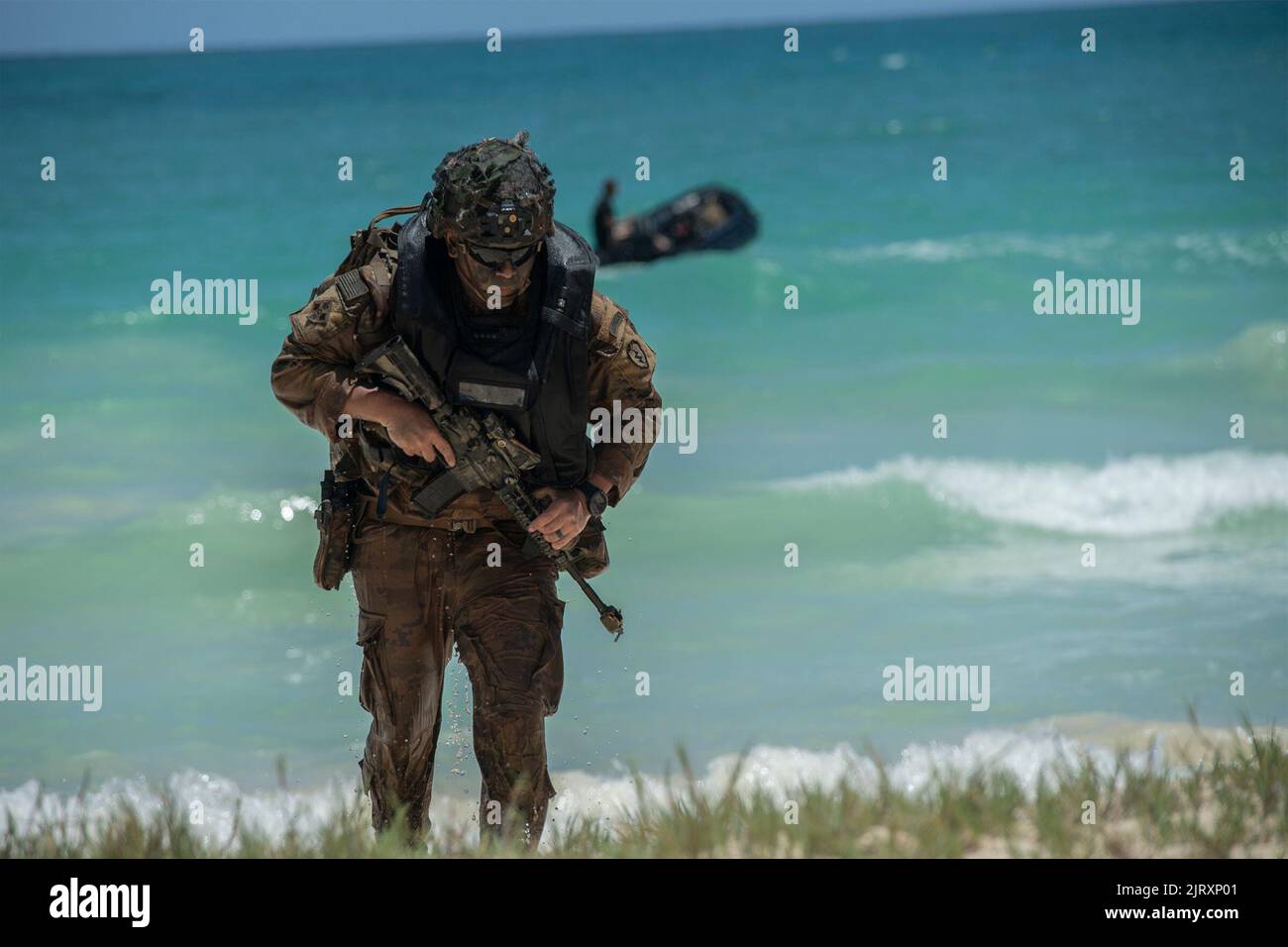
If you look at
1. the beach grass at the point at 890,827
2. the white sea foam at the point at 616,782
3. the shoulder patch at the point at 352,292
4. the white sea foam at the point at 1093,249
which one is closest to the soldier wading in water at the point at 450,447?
the shoulder patch at the point at 352,292

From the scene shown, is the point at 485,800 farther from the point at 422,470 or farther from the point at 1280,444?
the point at 1280,444

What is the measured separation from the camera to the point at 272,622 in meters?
9.30

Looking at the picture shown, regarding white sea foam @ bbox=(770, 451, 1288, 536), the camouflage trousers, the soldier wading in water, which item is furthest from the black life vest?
white sea foam @ bbox=(770, 451, 1288, 536)

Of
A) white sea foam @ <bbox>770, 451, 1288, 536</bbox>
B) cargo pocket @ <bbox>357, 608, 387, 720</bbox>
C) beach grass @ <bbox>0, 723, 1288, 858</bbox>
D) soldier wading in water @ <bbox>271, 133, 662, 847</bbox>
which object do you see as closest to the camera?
beach grass @ <bbox>0, 723, 1288, 858</bbox>

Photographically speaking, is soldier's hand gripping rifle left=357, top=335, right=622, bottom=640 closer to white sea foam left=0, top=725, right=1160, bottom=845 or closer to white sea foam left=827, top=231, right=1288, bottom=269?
white sea foam left=0, top=725, right=1160, bottom=845

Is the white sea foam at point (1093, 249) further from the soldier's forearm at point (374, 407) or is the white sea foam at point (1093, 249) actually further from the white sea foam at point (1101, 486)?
the soldier's forearm at point (374, 407)

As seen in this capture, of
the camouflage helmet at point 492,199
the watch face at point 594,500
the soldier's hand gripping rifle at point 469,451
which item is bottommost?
the watch face at point 594,500

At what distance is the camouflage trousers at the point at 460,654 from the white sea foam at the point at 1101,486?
288 inches

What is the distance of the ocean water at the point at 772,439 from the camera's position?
319 inches

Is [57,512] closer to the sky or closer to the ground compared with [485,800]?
closer to the sky

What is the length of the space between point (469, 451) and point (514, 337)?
31 cm

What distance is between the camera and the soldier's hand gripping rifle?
4.29 metres

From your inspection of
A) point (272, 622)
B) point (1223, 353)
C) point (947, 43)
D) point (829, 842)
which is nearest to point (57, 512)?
point (272, 622)
